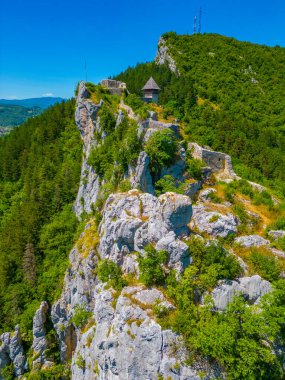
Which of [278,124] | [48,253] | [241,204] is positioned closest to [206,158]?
[241,204]

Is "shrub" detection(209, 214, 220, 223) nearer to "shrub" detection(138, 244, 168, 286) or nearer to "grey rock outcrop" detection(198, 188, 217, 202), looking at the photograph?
"grey rock outcrop" detection(198, 188, 217, 202)

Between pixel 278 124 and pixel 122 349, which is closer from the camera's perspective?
pixel 122 349

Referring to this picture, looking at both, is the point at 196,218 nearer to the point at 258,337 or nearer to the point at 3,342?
the point at 258,337

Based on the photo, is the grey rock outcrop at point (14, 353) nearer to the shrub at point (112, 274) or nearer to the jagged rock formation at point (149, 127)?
the shrub at point (112, 274)

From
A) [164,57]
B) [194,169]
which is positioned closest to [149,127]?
[194,169]

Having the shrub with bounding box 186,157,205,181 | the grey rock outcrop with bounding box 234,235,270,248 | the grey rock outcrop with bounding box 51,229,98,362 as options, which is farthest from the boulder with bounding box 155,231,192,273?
the shrub with bounding box 186,157,205,181

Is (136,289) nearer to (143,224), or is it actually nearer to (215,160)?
(143,224)
